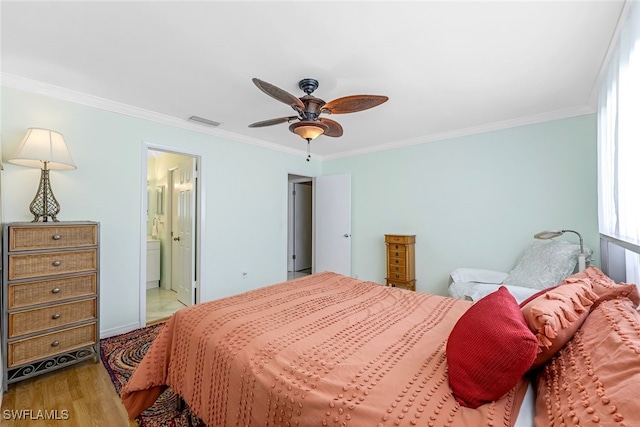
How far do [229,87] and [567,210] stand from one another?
146 inches

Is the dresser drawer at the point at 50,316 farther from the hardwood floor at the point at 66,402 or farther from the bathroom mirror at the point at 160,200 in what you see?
the bathroom mirror at the point at 160,200

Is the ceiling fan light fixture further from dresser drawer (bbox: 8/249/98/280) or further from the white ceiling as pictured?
dresser drawer (bbox: 8/249/98/280)

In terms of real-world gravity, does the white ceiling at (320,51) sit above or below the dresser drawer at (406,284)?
above

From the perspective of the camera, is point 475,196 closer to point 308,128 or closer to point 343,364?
point 308,128

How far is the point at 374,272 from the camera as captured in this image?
4.52 m

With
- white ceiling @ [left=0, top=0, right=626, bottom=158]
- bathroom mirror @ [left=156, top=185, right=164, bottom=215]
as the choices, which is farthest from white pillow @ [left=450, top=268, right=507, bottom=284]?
bathroom mirror @ [left=156, top=185, right=164, bottom=215]

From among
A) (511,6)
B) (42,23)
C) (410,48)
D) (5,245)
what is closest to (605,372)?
(511,6)

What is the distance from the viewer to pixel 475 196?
142 inches

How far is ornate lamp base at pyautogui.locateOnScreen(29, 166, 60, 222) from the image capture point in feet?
7.77

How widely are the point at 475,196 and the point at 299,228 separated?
13.2 ft

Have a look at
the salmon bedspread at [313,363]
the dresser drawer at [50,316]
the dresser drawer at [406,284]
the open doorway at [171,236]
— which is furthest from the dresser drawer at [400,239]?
the dresser drawer at [50,316]

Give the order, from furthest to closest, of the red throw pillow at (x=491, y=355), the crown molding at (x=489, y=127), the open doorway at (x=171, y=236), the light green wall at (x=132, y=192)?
the open doorway at (x=171, y=236), the crown molding at (x=489, y=127), the light green wall at (x=132, y=192), the red throw pillow at (x=491, y=355)

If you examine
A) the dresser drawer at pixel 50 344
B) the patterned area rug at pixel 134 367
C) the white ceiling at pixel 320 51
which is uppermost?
the white ceiling at pixel 320 51

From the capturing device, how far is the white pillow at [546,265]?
8.75 ft
